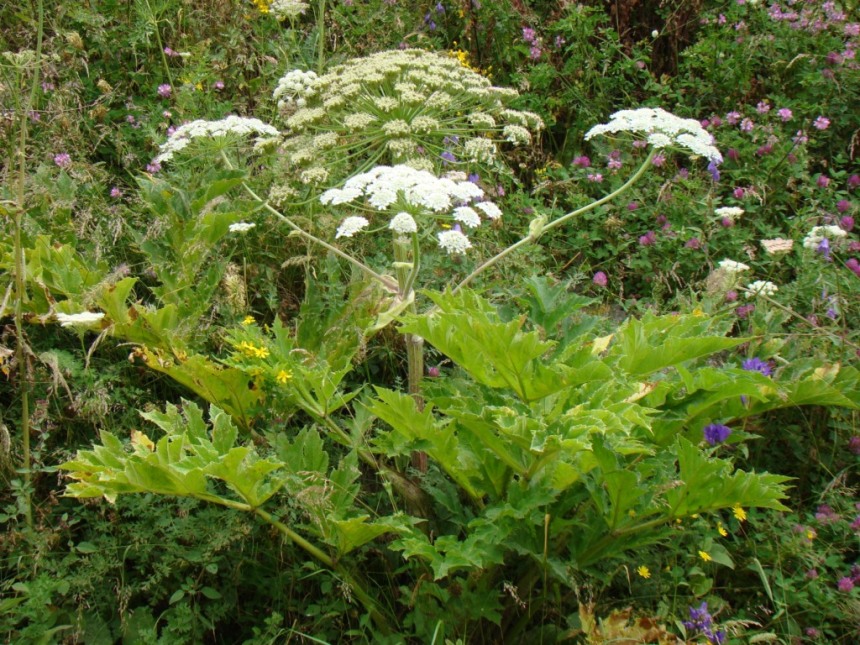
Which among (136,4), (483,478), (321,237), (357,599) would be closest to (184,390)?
(321,237)

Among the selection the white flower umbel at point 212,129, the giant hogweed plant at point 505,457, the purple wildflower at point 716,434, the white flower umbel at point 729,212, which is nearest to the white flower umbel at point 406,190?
the giant hogweed plant at point 505,457

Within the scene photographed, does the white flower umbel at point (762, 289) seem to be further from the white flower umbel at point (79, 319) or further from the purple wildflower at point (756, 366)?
the white flower umbel at point (79, 319)

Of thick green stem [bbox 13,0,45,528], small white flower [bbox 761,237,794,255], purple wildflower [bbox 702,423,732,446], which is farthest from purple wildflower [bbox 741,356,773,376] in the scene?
thick green stem [bbox 13,0,45,528]

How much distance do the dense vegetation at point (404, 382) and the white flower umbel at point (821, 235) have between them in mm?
17

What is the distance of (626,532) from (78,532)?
1.89 metres

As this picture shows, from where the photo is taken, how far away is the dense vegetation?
88.9 inches

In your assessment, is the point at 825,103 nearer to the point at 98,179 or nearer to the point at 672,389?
the point at 672,389

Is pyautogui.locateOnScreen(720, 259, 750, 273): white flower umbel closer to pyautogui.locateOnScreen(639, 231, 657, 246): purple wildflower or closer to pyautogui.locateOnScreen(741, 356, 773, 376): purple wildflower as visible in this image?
pyautogui.locateOnScreen(741, 356, 773, 376): purple wildflower

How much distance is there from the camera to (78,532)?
287 centimetres

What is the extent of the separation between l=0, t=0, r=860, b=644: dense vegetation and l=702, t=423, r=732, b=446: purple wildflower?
0.6 inches

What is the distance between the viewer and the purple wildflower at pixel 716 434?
2.52 metres

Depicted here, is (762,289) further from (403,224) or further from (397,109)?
(403,224)

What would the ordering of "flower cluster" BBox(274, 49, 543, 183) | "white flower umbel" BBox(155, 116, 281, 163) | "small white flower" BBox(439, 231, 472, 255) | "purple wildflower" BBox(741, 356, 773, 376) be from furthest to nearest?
"white flower umbel" BBox(155, 116, 281, 163)
"flower cluster" BBox(274, 49, 543, 183)
"purple wildflower" BBox(741, 356, 773, 376)
"small white flower" BBox(439, 231, 472, 255)

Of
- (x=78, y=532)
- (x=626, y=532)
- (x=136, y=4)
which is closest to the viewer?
(x=626, y=532)
